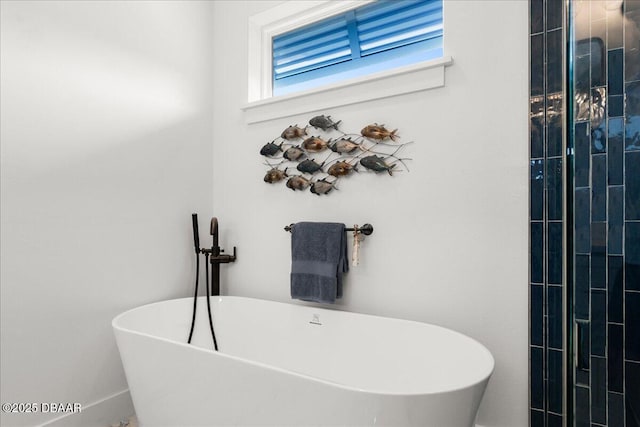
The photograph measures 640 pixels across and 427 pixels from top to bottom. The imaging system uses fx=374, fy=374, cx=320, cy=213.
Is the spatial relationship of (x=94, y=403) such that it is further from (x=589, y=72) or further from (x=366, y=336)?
(x=589, y=72)

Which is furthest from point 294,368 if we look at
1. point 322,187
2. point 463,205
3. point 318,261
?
point 463,205

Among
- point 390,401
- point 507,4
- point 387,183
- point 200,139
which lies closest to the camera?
point 390,401

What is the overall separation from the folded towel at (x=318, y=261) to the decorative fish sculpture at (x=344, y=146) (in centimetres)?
39

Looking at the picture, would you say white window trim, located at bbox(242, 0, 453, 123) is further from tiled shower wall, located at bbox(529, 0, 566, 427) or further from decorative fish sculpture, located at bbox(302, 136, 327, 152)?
tiled shower wall, located at bbox(529, 0, 566, 427)

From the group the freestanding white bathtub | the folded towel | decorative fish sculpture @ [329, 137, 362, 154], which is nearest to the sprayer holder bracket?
the freestanding white bathtub

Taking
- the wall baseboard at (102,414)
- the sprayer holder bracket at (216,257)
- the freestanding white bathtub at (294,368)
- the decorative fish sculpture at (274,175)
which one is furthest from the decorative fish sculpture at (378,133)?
the wall baseboard at (102,414)

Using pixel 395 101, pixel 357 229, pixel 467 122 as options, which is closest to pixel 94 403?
pixel 357 229

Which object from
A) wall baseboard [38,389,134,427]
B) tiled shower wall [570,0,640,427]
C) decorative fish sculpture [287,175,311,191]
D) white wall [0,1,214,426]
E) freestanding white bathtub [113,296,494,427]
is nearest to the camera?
tiled shower wall [570,0,640,427]

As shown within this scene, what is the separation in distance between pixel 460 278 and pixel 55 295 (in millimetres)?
1830

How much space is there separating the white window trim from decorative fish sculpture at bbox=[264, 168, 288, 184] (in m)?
0.33

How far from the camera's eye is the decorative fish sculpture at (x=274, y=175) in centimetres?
221

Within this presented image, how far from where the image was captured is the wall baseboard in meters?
1.73

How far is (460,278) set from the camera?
1.69m

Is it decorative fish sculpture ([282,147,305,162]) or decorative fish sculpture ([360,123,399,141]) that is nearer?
decorative fish sculpture ([360,123,399,141])
